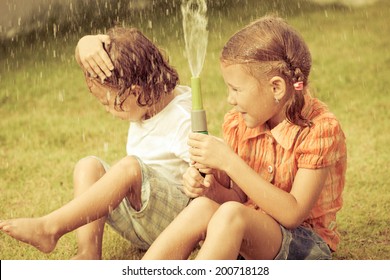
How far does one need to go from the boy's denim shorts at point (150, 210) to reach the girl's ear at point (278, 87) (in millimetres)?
406

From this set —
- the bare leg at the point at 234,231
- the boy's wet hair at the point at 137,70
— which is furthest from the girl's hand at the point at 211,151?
the boy's wet hair at the point at 137,70

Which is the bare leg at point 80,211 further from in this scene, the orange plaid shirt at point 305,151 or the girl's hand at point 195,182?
the orange plaid shirt at point 305,151

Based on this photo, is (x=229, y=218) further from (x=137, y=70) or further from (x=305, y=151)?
(x=137, y=70)

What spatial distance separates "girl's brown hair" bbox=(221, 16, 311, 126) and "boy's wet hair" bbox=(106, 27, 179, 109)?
39 centimetres

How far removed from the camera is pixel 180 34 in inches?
191

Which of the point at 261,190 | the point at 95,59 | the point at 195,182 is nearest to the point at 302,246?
the point at 261,190

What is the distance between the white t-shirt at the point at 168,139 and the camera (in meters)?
2.20

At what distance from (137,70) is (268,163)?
531 mm

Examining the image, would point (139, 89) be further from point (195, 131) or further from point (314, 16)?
point (314, 16)

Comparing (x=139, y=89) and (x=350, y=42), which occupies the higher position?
(x=139, y=89)

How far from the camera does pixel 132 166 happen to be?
206 centimetres
